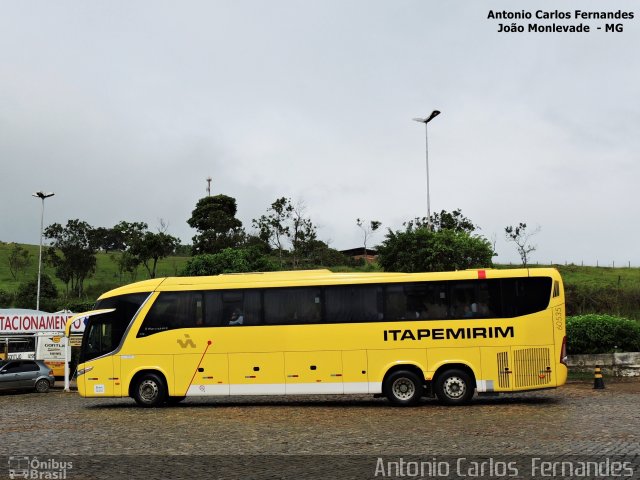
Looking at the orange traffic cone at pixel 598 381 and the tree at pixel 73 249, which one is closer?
the orange traffic cone at pixel 598 381

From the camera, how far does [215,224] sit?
79.8m

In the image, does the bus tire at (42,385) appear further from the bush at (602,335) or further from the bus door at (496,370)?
the bush at (602,335)

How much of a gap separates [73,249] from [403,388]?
197ft

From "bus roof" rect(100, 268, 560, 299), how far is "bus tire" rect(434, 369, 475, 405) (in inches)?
102

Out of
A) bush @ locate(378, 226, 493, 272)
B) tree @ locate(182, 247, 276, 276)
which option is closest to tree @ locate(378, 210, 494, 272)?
bush @ locate(378, 226, 493, 272)

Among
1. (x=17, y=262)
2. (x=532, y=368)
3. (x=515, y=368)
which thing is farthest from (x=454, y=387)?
(x=17, y=262)

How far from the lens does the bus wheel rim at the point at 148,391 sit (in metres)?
20.3

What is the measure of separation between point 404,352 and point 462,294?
2.21 m

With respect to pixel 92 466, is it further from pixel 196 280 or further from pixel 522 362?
pixel 522 362

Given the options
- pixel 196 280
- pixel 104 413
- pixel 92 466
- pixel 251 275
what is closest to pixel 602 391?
pixel 251 275

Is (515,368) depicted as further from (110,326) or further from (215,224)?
(215,224)

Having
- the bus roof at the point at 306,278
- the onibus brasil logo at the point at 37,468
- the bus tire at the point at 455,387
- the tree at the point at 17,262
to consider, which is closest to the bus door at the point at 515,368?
the bus tire at the point at 455,387

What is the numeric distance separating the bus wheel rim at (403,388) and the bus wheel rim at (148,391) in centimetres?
678

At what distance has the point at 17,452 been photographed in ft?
39.0
